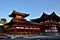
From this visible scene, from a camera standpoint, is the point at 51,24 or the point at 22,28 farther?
the point at 51,24

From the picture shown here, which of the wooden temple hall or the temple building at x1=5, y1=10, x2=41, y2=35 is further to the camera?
the wooden temple hall

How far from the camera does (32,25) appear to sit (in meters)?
33.8

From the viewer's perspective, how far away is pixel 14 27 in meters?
30.2

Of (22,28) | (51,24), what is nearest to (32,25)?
(22,28)

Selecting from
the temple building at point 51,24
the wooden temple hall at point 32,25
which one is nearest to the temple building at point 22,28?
the wooden temple hall at point 32,25

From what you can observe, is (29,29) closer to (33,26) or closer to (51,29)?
(33,26)

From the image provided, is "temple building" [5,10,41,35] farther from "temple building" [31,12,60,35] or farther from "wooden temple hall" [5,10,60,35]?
"temple building" [31,12,60,35]

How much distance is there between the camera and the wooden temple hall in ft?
105

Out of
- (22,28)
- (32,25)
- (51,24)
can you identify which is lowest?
(22,28)

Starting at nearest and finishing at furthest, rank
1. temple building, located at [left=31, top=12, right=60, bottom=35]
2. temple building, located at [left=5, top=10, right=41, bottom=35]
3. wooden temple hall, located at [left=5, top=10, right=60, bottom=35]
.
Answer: temple building, located at [left=5, top=10, right=41, bottom=35], wooden temple hall, located at [left=5, top=10, right=60, bottom=35], temple building, located at [left=31, top=12, right=60, bottom=35]

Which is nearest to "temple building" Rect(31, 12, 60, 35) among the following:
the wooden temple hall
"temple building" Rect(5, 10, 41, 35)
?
the wooden temple hall

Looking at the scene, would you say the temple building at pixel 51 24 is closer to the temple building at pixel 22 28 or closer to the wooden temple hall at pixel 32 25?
the wooden temple hall at pixel 32 25

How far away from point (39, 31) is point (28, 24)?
157 inches

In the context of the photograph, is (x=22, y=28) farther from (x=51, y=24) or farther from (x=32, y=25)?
(x=51, y=24)
